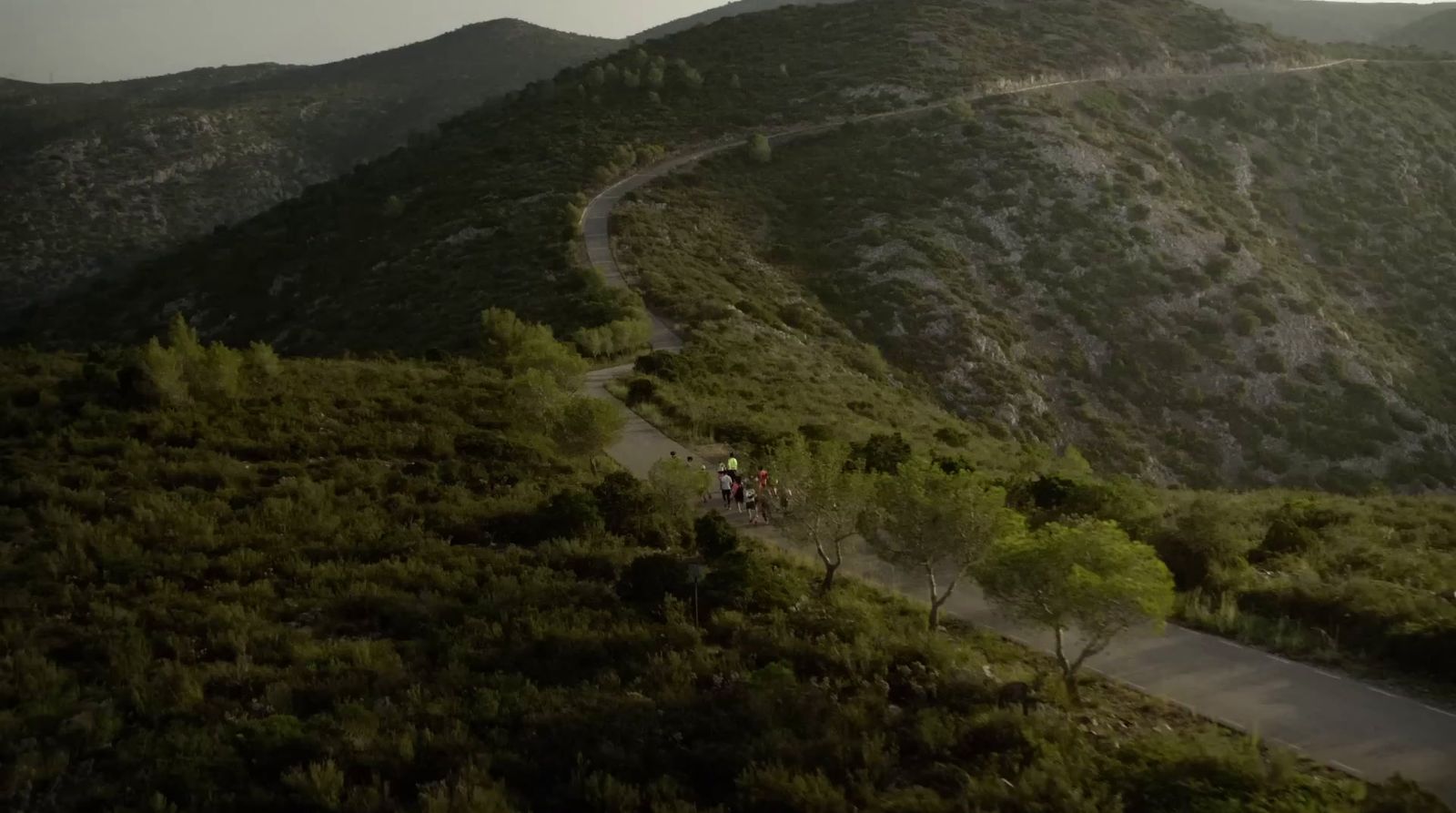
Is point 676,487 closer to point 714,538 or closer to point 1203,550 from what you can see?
point 714,538

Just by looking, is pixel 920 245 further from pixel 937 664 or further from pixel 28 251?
pixel 28 251

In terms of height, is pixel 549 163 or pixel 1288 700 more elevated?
pixel 549 163

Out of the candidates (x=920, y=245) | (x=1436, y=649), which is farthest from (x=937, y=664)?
(x=920, y=245)

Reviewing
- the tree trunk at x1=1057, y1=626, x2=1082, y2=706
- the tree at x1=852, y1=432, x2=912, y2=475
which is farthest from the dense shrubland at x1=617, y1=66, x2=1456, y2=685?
the tree trunk at x1=1057, y1=626, x2=1082, y2=706

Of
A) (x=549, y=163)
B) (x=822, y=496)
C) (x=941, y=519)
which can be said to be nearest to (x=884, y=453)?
(x=822, y=496)

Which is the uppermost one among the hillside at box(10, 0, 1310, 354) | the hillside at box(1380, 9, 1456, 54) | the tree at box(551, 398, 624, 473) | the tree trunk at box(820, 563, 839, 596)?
the hillside at box(1380, 9, 1456, 54)

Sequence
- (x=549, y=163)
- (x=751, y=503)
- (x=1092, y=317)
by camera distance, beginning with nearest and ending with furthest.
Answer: (x=751, y=503) < (x=1092, y=317) < (x=549, y=163)

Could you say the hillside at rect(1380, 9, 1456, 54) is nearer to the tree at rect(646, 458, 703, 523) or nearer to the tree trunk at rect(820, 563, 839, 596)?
the tree at rect(646, 458, 703, 523)
